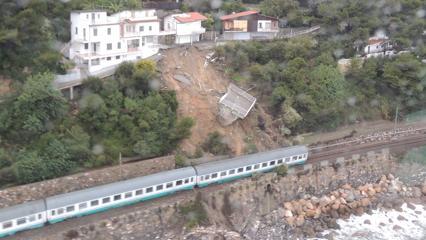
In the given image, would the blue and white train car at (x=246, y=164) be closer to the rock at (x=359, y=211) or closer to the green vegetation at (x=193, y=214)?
the green vegetation at (x=193, y=214)

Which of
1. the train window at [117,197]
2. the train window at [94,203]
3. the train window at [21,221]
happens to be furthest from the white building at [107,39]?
the train window at [21,221]

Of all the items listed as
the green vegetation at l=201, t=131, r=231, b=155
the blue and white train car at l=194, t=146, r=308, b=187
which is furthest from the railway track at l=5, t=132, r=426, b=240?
the green vegetation at l=201, t=131, r=231, b=155

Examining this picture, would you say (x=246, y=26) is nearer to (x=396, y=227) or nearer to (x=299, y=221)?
(x=299, y=221)

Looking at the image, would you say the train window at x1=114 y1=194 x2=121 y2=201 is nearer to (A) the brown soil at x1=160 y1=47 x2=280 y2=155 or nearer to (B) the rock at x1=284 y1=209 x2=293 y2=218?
(A) the brown soil at x1=160 y1=47 x2=280 y2=155

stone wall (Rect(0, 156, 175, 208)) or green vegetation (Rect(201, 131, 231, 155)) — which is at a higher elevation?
green vegetation (Rect(201, 131, 231, 155))

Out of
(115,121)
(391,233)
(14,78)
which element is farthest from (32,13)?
(391,233)

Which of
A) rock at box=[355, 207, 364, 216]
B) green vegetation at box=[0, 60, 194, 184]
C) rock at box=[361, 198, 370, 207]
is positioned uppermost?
green vegetation at box=[0, 60, 194, 184]

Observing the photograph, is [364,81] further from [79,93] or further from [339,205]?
[79,93]
